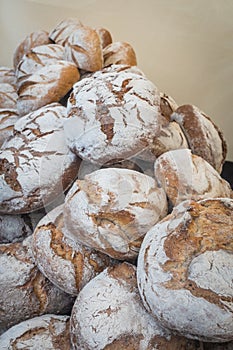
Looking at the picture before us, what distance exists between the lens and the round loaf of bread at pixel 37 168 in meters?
1.13

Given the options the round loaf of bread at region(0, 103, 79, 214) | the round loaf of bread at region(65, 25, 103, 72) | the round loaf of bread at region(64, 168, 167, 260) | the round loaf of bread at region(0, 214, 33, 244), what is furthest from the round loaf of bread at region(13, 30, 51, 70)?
the round loaf of bread at region(64, 168, 167, 260)

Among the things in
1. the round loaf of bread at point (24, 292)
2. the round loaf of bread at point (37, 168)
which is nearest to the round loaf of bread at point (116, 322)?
the round loaf of bread at point (24, 292)

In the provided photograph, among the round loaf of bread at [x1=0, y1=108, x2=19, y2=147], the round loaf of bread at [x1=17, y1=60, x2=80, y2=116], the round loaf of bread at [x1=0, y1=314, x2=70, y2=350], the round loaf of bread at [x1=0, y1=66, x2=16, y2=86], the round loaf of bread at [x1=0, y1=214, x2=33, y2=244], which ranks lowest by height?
the round loaf of bread at [x1=0, y1=314, x2=70, y2=350]

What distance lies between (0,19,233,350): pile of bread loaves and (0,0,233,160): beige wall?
1.03 feet

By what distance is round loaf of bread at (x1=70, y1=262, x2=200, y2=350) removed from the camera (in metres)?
0.86

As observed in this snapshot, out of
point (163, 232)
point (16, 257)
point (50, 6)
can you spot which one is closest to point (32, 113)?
point (16, 257)

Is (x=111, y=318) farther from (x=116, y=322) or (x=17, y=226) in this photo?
(x=17, y=226)

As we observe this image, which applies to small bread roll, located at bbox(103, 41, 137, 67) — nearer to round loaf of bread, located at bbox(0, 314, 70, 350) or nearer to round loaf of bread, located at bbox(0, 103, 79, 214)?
round loaf of bread, located at bbox(0, 103, 79, 214)

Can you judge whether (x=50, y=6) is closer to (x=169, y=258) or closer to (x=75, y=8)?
(x=75, y=8)

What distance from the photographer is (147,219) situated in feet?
3.16

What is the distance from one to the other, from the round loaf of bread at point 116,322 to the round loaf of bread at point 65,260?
0.21 ft

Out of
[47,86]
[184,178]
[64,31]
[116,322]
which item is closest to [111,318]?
[116,322]

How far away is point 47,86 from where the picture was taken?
132 cm

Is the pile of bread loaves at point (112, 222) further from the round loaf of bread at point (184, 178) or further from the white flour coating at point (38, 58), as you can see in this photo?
the white flour coating at point (38, 58)
